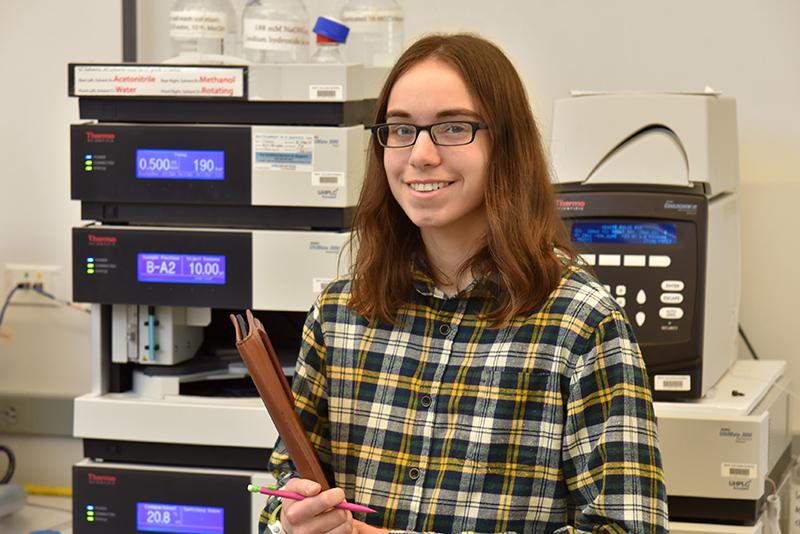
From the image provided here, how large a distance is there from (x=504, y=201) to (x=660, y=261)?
1.82ft

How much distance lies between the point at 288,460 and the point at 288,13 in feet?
3.74

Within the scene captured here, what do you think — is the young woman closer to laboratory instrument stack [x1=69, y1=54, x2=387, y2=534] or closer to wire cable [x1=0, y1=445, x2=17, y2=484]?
laboratory instrument stack [x1=69, y1=54, x2=387, y2=534]

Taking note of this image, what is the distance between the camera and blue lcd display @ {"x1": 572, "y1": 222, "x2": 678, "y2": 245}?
1.58m

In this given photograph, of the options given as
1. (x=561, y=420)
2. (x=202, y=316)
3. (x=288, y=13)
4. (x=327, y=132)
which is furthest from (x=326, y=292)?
(x=288, y=13)

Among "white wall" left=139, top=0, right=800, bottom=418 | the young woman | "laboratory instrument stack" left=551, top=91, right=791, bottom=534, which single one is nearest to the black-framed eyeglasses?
the young woman

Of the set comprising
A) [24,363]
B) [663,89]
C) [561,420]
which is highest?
[663,89]

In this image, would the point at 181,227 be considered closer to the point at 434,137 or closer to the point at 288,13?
the point at 288,13

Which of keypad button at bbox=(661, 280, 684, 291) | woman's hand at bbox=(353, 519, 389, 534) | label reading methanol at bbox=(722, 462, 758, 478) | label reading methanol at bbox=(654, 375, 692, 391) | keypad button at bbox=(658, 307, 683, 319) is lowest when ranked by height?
label reading methanol at bbox=(722, 462, 758, 478)

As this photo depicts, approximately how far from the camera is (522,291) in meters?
1.09

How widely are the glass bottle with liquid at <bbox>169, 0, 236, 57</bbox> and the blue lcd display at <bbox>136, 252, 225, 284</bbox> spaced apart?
33cm

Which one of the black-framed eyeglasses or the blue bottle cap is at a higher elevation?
the blue bottle cap

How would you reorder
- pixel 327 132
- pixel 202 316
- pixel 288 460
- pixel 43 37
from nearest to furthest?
1. pixel 288 460
2. pixel 327 132
3. pixel 202 316
4. pixel 43 37

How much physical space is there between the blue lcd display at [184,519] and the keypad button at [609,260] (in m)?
0.71

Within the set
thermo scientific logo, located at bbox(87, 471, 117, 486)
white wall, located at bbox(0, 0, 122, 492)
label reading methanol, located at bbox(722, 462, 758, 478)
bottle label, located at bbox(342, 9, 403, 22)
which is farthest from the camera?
white wall, located at bbox(0, 0, 122, 492)
